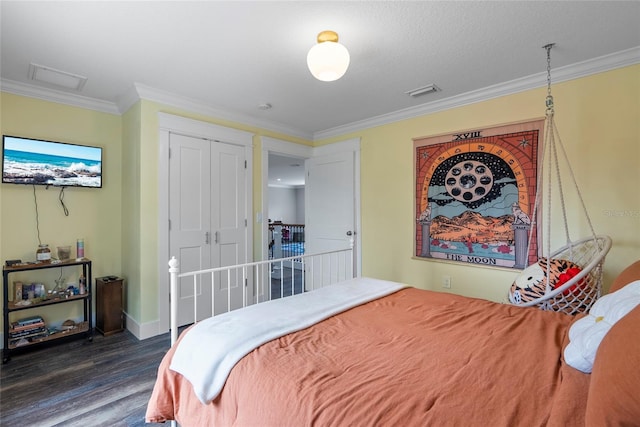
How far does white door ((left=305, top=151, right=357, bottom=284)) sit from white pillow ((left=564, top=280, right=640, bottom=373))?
2758 mm

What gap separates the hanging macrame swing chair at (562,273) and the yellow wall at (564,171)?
4.3 inches

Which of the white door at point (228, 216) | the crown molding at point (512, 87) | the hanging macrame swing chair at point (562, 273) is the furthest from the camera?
the white door at point (228, 216)

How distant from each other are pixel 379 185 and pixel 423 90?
4.02 ft

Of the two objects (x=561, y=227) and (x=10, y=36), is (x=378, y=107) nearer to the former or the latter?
(x=561, y=227)

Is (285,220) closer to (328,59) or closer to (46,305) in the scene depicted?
(46,305)

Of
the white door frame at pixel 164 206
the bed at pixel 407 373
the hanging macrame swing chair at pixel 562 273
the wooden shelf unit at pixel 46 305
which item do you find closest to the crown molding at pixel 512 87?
the hanging macrame swing chair at pixel 562 273

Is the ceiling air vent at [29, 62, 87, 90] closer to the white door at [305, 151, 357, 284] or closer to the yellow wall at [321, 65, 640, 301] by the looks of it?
the white door at [305, 151, 357, 284]

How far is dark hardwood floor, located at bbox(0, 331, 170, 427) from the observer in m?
1.84

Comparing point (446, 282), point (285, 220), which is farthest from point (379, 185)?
point (285, 220)

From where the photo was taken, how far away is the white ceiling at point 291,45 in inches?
69.9

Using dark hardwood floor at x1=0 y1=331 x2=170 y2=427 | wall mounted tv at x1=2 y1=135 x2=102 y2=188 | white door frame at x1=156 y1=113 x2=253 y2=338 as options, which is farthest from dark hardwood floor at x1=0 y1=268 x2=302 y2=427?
wall mounted tv at x1=2 y1=135 x2=102 y2=188

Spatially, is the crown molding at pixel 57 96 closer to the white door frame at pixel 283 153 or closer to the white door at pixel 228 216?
the white door at pixel 228 216

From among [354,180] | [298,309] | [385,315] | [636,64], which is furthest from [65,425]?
[636,64]

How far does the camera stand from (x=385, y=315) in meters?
1.69
